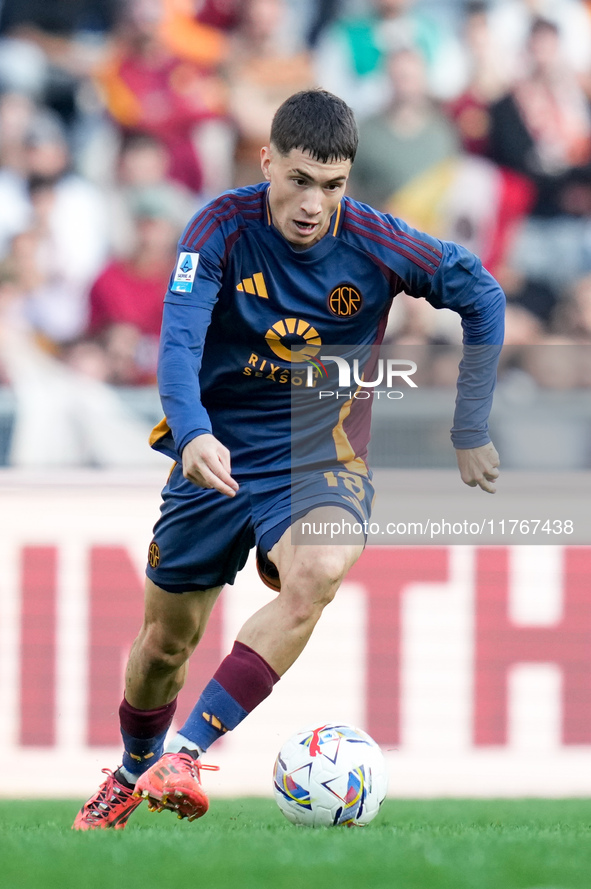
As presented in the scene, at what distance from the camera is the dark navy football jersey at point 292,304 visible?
13.2 feet

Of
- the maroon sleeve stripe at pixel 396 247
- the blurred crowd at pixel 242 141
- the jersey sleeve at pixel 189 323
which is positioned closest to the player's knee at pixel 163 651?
the jersey sleeve at pixel 189 323

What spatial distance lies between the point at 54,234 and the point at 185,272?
489 centimetres

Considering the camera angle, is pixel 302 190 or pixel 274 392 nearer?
pixel 302 190

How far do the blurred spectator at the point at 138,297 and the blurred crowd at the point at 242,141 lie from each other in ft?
0.04

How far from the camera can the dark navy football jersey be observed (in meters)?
4.03

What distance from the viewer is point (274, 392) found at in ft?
13.8

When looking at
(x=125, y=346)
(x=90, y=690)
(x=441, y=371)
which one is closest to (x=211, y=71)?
(x=125, y=346)

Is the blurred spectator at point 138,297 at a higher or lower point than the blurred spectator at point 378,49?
lower

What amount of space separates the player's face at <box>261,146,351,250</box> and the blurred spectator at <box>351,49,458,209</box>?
4727 millimetres

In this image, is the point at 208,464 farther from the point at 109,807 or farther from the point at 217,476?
the point at 109,807

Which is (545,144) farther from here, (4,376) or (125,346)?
(4,376)

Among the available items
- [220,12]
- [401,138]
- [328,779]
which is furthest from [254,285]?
[220,12]

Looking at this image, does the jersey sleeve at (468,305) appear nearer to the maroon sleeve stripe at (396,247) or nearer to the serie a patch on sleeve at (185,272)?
the maroon sleeve stripe at (396,247)

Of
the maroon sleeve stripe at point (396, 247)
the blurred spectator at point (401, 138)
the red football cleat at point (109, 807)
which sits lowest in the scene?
the red football cleat at point (109, 807)
